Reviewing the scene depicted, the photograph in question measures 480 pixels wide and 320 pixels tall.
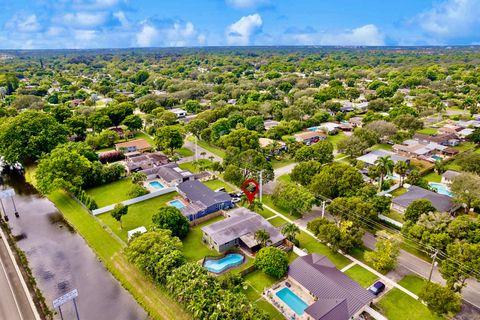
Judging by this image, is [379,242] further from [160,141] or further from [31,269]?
[160,141]

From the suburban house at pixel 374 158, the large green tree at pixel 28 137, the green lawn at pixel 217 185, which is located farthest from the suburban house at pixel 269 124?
the large green tree at pixel 28 137

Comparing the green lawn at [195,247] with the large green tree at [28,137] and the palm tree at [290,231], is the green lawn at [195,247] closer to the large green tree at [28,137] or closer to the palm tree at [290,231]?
the palm tree at [290,231]

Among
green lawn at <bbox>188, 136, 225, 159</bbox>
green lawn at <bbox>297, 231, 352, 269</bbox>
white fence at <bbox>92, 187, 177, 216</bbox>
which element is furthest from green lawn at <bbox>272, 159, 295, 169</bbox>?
green lawn at <bbox>297, 231, 352, 269</bbox>

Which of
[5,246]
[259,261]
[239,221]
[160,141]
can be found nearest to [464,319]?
[259,261]

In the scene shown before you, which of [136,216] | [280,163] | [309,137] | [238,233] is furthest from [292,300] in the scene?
[309,137]

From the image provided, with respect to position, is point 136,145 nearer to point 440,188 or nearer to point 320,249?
point 320,249

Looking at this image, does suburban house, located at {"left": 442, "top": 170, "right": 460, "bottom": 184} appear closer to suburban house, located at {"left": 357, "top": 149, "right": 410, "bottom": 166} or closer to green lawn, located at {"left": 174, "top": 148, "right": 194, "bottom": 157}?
suburban house, located at {"left": 357, "top": 149, "right": 410, "bottom": 166}
